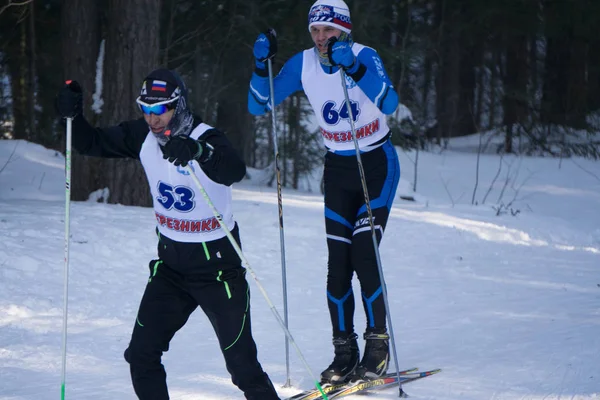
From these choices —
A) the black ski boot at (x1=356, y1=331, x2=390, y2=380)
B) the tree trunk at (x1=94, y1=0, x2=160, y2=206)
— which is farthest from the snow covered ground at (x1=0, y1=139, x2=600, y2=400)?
the tree trunk at (x1=94, y1=0, x2=160, y2=206)

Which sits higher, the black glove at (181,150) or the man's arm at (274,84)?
the man's arm at (274,84)

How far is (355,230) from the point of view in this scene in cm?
479

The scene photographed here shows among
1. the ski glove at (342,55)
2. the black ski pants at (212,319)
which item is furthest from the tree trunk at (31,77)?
the black ski pants at (212,319)

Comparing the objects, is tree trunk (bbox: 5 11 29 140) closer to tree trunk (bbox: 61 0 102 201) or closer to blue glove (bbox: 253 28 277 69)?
tree trunk (bbox: 61 0 102 201)

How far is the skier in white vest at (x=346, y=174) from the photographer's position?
4.70m

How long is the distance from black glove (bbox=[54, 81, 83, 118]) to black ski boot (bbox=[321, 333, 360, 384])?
2039mm

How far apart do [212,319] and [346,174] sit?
5.05 feet

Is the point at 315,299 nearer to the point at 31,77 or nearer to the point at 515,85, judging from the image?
the point at 31,77

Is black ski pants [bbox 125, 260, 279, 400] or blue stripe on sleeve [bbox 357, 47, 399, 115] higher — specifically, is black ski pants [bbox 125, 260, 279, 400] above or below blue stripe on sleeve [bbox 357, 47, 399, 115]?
below

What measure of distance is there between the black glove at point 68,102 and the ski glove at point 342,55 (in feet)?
4.60

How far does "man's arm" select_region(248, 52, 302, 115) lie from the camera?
16.1 ft

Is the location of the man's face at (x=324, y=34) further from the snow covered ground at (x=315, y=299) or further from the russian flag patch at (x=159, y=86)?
the snow covered ground at (x=315, y=299)

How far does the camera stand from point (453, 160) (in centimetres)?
2027

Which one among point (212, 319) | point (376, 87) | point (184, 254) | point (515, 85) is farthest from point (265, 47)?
point (515, 85)
